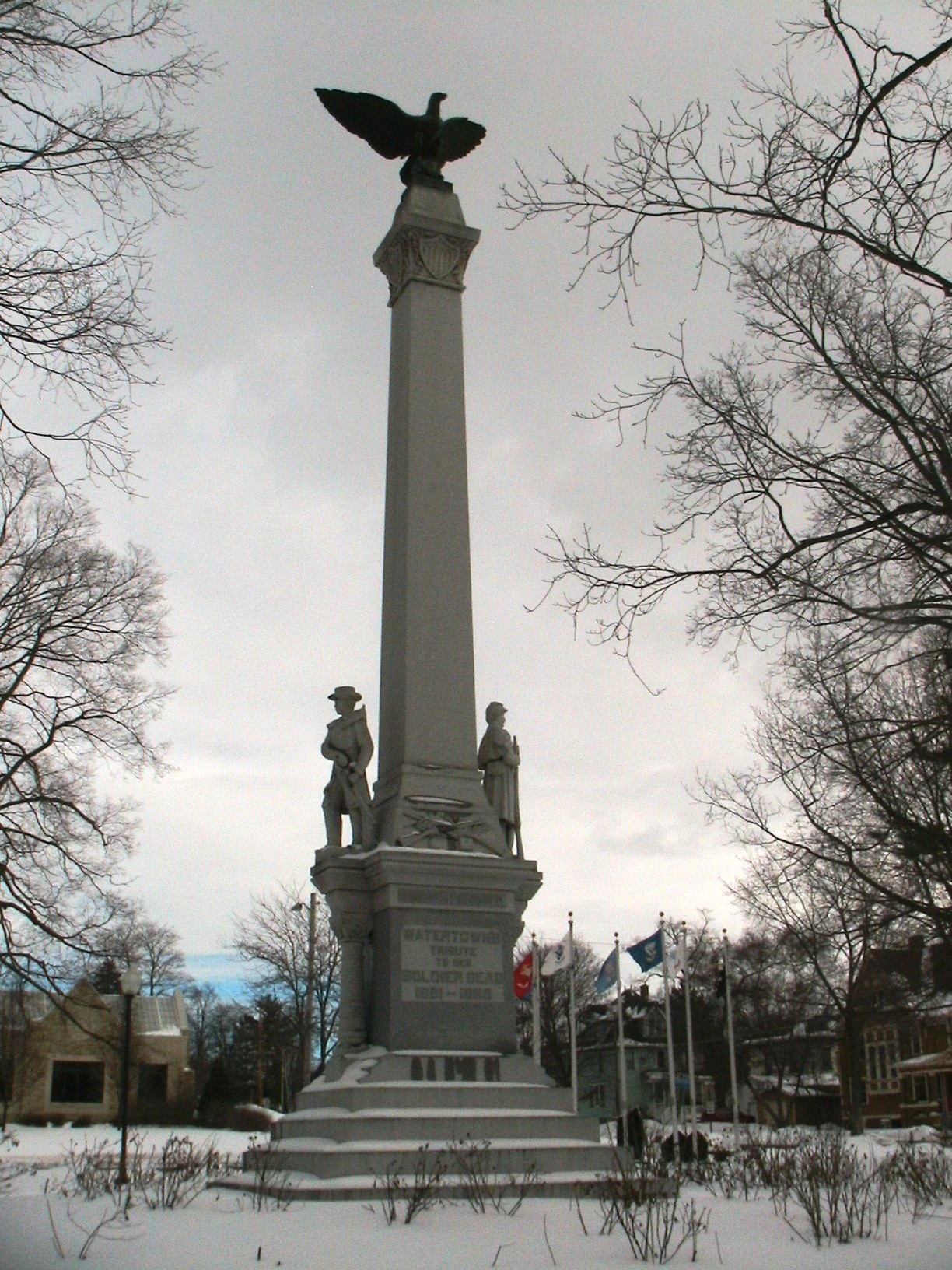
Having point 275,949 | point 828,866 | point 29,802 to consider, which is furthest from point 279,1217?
point 275,949

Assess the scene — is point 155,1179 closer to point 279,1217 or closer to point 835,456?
point 279,1217

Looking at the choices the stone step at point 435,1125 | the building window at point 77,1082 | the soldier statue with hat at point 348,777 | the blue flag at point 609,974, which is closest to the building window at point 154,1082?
the building window at point 77,1082

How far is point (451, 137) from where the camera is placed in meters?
19.2

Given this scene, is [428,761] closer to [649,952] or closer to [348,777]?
[348,777]

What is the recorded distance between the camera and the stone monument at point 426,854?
510 inches

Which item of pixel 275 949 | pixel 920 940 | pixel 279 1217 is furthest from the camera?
pixel 275 949

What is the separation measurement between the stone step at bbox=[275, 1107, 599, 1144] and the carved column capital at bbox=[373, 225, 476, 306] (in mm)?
11244

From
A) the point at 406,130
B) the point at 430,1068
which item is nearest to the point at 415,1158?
the point at 430,1068

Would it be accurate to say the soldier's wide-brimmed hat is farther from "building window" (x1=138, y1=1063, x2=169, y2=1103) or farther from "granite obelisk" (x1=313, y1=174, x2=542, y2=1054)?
"building window" (x1=138, y1=1063, x2=169, y2=1103)

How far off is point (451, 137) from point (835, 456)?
943 cm

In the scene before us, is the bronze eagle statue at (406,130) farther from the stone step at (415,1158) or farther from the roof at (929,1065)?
the roof at (929,1065)

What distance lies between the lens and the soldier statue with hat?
15616 mm

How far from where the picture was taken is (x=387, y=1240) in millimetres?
8125

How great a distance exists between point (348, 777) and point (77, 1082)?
1832 inches
